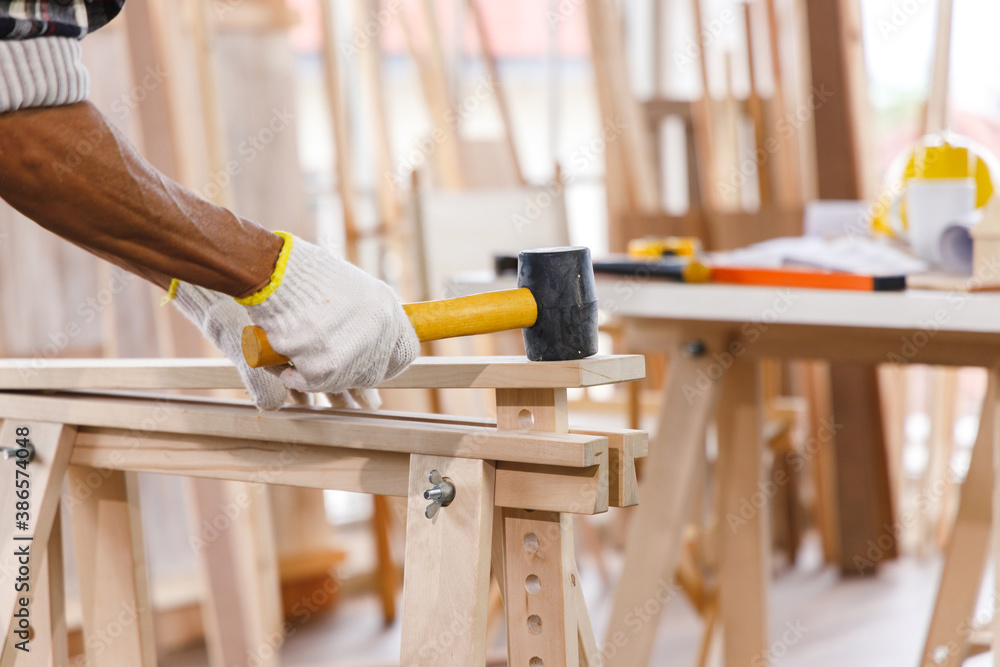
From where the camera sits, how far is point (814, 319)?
4.35 ft

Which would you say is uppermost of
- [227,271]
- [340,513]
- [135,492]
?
[227,271]

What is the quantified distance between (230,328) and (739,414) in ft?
3.78

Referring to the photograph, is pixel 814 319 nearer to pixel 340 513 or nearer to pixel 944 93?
pixel 944 93

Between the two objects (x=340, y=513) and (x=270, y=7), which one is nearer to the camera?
(x=270, y=7)

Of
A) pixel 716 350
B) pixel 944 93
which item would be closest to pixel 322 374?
pixel 716 350

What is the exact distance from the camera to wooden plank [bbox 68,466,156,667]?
3.67 ft

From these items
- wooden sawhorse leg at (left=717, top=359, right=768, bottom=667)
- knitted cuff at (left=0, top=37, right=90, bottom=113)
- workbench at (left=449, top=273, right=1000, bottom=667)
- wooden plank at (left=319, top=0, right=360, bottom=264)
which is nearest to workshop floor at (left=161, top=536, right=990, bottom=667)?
wooden sawhorse leg at (left=717, top=359, right=768, bottom=667)

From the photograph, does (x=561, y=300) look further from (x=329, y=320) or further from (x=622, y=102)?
(x=622, y=102)

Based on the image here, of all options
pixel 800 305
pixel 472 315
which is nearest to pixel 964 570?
pixel 800 305

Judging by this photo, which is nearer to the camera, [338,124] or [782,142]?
[338,124]

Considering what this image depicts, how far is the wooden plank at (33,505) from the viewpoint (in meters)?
1.03

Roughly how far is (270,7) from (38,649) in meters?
1.81

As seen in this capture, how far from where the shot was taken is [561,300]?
2.81 ft

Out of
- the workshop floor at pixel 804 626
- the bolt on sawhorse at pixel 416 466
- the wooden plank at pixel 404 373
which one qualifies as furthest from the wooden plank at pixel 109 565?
the workshop floor at pixel 804 626
